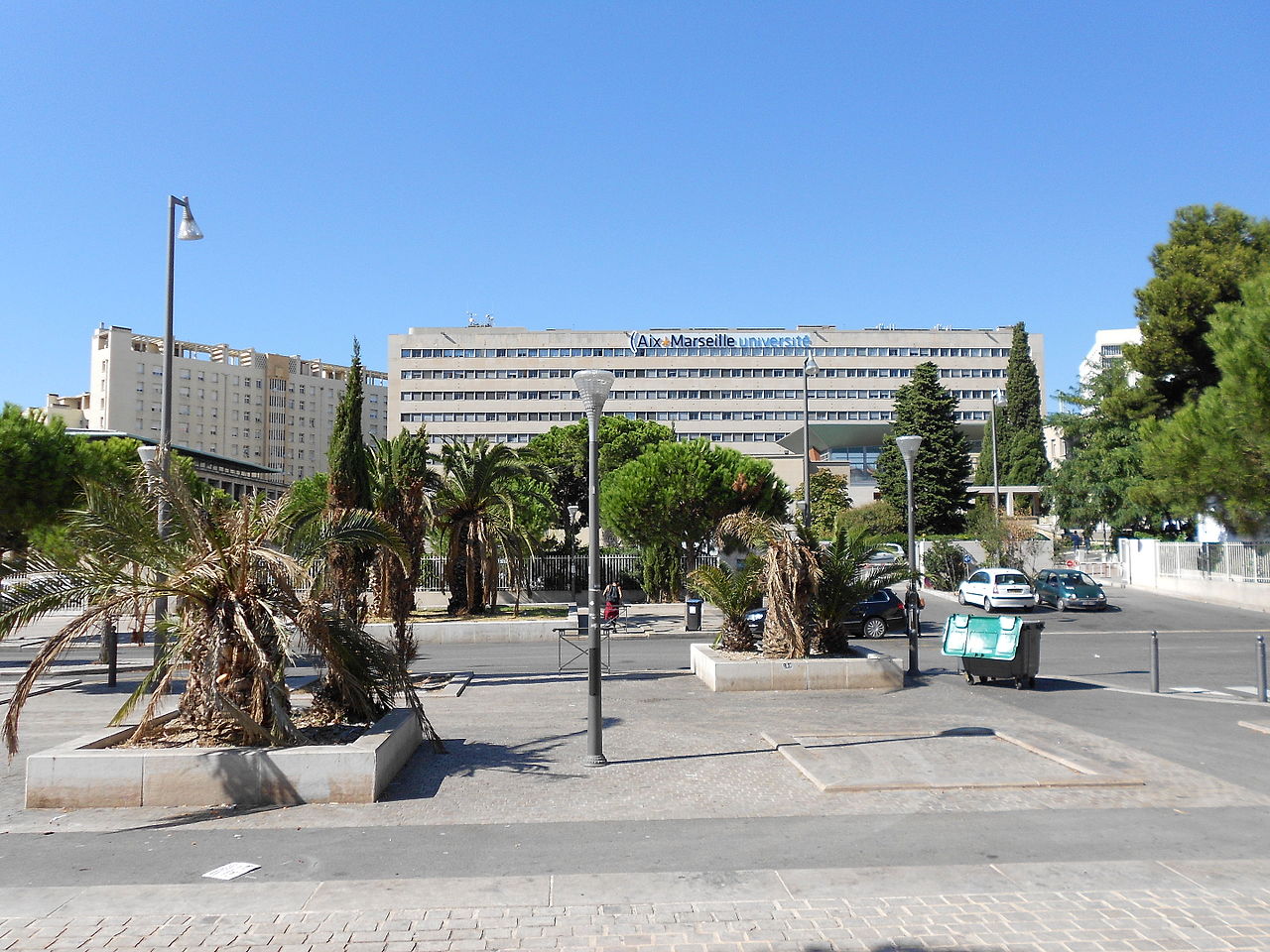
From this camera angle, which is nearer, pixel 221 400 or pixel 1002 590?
pixel 1002 590

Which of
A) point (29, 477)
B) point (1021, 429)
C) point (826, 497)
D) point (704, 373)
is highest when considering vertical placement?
point (704, 373)

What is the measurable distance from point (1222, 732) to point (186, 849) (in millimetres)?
11791

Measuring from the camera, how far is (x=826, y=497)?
200ft

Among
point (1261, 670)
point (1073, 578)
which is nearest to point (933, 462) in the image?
point (1073, 578)

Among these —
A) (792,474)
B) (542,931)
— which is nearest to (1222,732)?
(542,931)

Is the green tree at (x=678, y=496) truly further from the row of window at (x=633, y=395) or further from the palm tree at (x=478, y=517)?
the row of window at (x=633, y=395)

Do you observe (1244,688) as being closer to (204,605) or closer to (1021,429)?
(204,605)

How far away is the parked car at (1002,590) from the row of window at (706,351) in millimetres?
71279

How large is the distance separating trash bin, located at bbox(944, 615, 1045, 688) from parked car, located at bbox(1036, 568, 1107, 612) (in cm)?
1866

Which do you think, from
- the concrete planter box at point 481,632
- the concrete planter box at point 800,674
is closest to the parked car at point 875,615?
the concrete planter box at point 481,632

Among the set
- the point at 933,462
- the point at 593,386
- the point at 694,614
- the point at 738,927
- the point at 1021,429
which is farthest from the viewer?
the point at 1021,429

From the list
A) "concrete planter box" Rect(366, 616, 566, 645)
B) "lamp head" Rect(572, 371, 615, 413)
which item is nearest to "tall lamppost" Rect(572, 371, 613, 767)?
"lamp head" Rect(572, 371, 615, 413)

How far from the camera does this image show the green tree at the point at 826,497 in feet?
180

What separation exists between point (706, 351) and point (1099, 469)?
5880 cm
